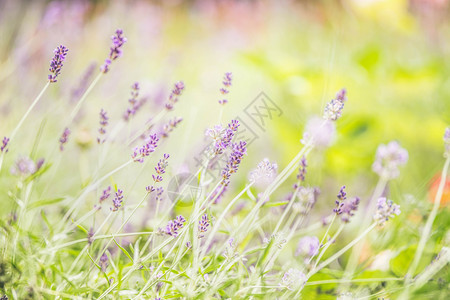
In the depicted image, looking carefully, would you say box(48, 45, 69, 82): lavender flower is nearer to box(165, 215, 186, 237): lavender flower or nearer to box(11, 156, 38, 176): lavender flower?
box(11, 156, 38, 176): lavender flower

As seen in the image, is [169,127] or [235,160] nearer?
[235,160]

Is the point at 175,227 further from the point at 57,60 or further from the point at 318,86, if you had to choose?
the point at 318,86

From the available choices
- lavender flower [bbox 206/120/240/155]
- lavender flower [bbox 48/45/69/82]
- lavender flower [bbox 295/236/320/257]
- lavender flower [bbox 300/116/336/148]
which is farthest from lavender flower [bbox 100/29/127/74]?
lavender flower [bbox 295/236/320/257]

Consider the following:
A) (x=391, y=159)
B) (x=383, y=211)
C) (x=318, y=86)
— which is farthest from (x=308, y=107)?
(x=383, y=211)

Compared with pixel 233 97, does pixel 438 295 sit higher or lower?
lower

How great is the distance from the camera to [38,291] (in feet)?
1.96

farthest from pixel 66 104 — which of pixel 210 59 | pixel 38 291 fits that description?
pixel 210 59

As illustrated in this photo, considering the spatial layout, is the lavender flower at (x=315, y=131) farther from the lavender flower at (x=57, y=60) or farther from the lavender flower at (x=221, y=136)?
the lavender flower at (x=57, y=60)

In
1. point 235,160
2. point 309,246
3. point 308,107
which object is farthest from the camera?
point 308,107

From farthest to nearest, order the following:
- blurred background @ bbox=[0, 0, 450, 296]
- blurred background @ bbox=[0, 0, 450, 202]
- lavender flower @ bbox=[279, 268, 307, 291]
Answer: blurred background @ bbox=[0, 0, 450, 202], blurred background @ bbox=[0, 0, 450, 296], lavender flower @ bbox=[279, 268, 307, 291]

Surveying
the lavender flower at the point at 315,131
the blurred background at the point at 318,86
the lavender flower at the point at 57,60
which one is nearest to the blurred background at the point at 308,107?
the blurred background at the point at 318,86

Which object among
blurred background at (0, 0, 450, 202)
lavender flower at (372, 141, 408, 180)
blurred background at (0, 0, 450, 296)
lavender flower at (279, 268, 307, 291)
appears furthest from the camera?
blurred background at (0, 0, 450, 202)

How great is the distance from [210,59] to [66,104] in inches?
83.5

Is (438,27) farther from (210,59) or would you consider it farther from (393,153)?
(210,59)
